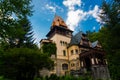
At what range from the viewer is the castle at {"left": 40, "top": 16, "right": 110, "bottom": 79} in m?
35.0

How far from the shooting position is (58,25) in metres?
40.5

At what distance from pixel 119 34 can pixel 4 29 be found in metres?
17.2

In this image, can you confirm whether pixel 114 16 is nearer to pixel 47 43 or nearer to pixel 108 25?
pixel 108 25

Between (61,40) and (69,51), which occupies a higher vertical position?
(61,40)

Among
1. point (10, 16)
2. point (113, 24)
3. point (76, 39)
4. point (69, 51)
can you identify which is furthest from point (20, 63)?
point (76, 39)

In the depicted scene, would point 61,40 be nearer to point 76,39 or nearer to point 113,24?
point 76,39

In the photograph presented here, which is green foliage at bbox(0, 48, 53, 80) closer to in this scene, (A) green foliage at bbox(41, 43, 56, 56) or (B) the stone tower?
(A) green foliage at bbox(41, 43, 56, 56)

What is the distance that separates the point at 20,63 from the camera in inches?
766

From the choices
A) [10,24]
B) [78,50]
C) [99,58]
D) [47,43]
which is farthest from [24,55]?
[99,58]

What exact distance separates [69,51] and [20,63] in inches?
824

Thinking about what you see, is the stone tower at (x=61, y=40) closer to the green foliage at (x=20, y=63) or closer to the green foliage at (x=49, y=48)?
the green foliage at (x=49, y=48)

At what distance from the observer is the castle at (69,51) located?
35.0 metres

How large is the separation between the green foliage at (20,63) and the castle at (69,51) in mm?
13203

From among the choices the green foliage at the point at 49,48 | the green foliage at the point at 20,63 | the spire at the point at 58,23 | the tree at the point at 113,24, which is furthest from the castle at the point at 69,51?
the green foliage at the point at 20,63
